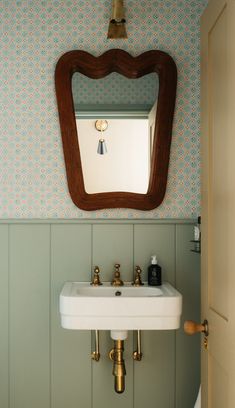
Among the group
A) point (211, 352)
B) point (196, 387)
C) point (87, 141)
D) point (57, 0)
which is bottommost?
point (196, 387)

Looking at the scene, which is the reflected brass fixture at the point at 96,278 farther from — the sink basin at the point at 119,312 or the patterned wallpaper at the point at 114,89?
the patterned wallpaper at the point at 114,89

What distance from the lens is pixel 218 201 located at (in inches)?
66.3

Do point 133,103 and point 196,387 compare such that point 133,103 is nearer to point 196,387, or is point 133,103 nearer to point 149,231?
point 149,231

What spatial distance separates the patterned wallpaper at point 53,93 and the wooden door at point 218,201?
0.54 metres

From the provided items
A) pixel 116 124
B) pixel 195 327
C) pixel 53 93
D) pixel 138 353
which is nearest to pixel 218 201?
pixel 195 327

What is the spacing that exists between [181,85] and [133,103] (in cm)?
25

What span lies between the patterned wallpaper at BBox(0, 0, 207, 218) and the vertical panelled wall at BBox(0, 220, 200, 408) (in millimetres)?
94

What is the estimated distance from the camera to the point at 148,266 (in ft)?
7.86

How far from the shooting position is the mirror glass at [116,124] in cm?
240

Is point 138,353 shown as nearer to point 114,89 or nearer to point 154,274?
point 154,274

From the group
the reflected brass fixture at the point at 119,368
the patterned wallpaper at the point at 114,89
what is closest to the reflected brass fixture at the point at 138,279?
the reflected brass fixture at the point at 119,368

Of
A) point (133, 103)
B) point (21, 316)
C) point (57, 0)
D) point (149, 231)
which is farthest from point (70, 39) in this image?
point (21, 316)

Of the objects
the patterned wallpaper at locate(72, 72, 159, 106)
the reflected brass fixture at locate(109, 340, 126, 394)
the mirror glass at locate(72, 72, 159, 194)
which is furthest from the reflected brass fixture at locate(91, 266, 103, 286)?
the patterned wallpaper at locate(72, 72, 159, 106)

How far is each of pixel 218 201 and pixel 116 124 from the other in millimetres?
890
